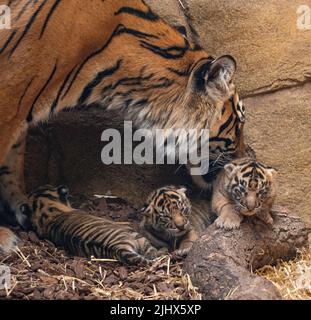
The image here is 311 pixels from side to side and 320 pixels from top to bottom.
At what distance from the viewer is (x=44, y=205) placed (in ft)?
17.5

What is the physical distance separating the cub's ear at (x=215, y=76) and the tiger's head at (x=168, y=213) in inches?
27.2

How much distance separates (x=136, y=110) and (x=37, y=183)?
3.88 feet

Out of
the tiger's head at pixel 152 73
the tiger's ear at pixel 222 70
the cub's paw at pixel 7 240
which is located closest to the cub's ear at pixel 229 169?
the tiger's head at pixel 152 73

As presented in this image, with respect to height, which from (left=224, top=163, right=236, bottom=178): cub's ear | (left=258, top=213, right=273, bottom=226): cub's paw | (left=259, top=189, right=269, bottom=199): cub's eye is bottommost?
(left=258, top=213, right=273, bottom=226): cub's paw

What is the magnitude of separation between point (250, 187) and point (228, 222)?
257 mm

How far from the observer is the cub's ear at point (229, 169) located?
498 centimetres

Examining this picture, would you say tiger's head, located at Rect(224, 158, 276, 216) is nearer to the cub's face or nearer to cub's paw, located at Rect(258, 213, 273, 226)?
cub's paw, located at Rect(258, 213, 273, 226)

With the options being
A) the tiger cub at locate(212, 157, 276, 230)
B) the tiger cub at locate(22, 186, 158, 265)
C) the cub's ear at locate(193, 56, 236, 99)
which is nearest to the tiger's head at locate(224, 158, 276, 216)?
the tiger cub at locate(212, 157, 276, 230)

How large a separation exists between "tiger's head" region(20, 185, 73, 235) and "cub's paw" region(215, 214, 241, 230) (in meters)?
1.16

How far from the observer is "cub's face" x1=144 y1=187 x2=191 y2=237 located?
4938mm

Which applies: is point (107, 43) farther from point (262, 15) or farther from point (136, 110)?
point (262, 15)
